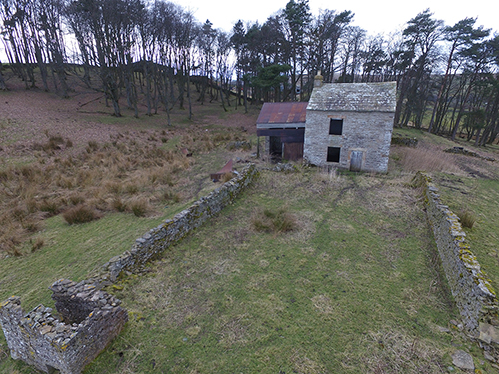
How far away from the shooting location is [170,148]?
22.7 metres

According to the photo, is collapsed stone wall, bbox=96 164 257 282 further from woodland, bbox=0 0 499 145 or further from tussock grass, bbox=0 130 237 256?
woodland, bbox=0 0 499 145

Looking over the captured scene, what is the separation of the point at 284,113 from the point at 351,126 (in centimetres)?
579

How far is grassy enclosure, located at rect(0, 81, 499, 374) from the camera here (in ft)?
16.2

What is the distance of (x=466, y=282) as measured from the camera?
18.8ft

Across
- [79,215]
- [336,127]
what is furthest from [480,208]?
[79,215]

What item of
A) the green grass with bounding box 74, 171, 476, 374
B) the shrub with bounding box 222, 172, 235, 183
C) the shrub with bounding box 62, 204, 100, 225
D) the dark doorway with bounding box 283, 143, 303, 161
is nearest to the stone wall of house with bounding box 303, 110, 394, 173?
the dark doorway with bounding box 283, 143, 303, 161

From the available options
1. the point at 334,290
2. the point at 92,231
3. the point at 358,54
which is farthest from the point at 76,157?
the point at 358,54

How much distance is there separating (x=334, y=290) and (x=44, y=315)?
646 centimetres

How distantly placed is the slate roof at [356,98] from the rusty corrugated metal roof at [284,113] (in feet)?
5.94

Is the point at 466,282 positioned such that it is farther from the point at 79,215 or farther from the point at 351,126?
the point at 79,215

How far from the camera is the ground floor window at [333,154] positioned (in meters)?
18.3

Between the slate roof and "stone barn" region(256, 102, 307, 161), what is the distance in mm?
1925

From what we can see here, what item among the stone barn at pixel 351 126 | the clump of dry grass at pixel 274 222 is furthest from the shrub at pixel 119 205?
the stone barn at pixel 351 126

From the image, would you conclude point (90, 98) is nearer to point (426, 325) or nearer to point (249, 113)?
point (249, 113)
